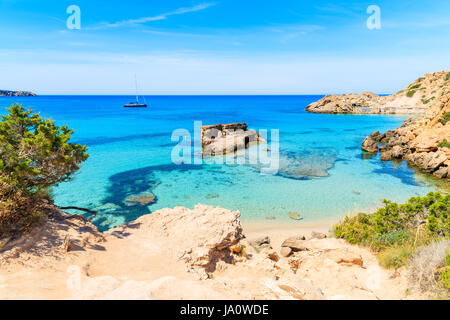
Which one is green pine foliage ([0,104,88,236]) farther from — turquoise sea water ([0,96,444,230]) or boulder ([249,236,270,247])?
boulder ([249,236,270,247])

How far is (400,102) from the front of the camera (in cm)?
7406

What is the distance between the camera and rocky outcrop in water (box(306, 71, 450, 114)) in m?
66.4

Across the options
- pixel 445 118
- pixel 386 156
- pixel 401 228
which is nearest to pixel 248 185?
pixel 401 228

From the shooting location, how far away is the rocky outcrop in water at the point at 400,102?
6638 cm

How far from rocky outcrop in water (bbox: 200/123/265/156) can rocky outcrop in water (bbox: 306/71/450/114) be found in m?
55.5

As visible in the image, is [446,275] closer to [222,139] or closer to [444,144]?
[444,144]

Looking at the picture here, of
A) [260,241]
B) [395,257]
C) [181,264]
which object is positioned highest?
[395,257]

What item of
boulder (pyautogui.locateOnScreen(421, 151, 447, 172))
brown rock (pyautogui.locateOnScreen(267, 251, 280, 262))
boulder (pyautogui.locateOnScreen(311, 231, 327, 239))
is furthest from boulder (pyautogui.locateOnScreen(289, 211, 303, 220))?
boulder (pyautogui.locateOnScreen(421, 151, 447, 172))

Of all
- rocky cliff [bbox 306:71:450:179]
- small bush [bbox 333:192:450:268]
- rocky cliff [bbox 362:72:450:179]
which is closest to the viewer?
small bush [bbox 333:192:450:268]

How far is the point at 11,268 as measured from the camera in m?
5.90

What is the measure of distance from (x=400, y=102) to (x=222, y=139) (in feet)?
238

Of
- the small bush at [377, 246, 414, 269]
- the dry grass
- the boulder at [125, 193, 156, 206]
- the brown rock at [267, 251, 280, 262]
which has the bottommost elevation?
the brown rock at [267, 251, 280, 262]

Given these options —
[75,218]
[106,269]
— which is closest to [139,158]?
[75,218]

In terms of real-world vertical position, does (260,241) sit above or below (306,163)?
below
